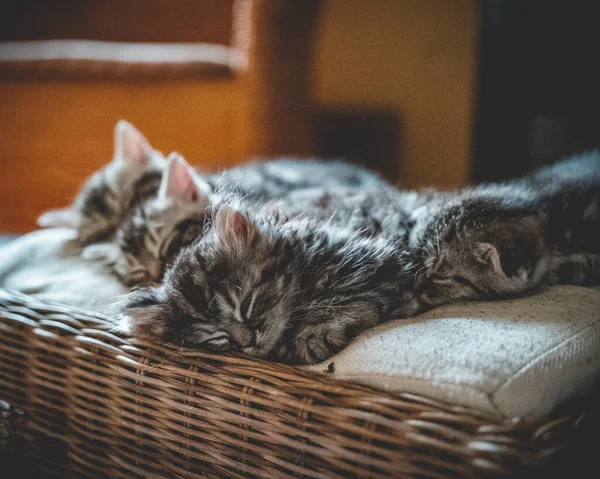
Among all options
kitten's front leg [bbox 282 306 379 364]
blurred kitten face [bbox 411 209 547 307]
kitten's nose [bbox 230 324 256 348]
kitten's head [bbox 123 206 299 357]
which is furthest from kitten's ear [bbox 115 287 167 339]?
blurred kitten face [bbox 411 209 547 307]

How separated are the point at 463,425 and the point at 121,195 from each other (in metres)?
1.32

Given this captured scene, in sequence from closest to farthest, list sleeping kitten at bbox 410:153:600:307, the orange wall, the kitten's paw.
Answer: the kitten's paw
sleeping kitten at bbox 410:153:600:307
the orange wall

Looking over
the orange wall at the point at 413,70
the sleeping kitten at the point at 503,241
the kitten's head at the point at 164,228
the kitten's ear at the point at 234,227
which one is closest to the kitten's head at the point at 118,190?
the kitten's head at the point at 164,228

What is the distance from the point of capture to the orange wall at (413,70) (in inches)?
112

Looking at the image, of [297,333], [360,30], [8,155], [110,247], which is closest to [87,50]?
[8,155]

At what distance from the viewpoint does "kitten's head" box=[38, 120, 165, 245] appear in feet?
5.46

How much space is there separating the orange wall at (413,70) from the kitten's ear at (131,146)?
1.28 m

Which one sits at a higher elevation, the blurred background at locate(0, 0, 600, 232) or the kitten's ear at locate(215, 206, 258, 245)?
the blurred background at locate(0, 0, 600, 232)

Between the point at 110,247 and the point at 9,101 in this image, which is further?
the point at 9,101

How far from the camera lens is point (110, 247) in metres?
1.50

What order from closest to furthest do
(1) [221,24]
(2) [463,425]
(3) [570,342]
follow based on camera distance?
(2) [463,425]
(3) [570,342]
(1) [221,24]

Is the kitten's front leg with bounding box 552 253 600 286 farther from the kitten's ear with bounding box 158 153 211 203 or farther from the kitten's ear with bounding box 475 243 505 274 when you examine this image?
the kitten's ear with bounding box 158 153 211 203

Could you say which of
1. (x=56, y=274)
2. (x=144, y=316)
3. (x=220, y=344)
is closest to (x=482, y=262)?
(x=220, y=344)

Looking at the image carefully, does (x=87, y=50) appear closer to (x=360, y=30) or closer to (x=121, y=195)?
(x=121, y=195)
